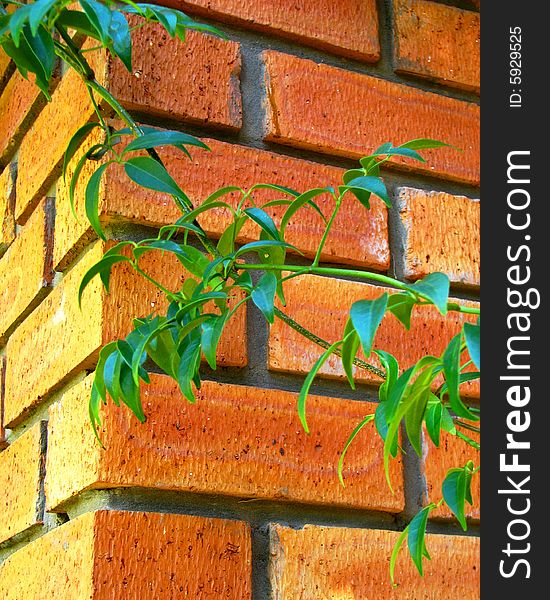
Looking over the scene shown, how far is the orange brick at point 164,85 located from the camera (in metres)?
0.82

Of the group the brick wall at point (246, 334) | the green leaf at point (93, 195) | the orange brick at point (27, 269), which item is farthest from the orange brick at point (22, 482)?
the green leaf at point (93, 195)

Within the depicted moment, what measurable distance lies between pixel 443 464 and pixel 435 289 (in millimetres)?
443

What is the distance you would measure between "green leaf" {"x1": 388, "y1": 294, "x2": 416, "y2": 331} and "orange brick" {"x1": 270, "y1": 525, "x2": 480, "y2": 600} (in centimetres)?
33

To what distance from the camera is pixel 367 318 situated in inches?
17.6

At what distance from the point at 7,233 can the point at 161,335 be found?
45 cm

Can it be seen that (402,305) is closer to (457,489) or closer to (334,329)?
(457,489)

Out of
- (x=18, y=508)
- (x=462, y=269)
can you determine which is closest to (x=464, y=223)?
(x=462, y=269)

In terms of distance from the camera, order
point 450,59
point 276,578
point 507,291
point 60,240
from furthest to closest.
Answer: point 450,59
point 60,240
point 276,578
point 507,291

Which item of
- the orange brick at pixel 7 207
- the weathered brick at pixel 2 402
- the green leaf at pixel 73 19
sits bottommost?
the weathered brick at pixel 2 402

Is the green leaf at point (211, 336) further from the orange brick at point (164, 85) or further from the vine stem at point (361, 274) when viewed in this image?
the orange brick at point (164, 85)

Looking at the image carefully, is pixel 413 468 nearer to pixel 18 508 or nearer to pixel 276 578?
pixel 276 578

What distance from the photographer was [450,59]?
995 millimetres

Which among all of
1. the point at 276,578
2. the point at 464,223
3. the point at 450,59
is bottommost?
the point at 276,578

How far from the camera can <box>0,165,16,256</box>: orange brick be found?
103 centimetres
